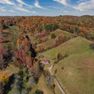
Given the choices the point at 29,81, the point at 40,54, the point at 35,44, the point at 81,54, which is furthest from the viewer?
the point at 35,44

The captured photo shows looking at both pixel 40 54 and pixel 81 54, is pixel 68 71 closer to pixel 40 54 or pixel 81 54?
pixel 81 54

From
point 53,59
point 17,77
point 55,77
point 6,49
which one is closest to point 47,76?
point 55,77

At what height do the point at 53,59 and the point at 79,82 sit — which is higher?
the point at 79,82

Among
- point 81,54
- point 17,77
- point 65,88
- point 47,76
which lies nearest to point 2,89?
point 17,77

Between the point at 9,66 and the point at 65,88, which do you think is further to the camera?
the point at 9,66

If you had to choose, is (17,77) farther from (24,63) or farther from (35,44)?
(35,44)

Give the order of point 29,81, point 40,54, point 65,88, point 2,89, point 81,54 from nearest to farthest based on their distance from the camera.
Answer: point 65,88 → point 2,89 → point 29,81 → point 81,54 → point 40,54
